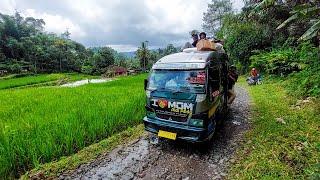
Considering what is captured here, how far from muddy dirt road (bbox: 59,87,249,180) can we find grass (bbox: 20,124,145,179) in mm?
170

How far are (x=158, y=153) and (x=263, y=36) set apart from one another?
1745 centimetres

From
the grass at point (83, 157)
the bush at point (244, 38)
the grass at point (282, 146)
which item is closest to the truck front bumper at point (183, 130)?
the grass at point (282, 146)

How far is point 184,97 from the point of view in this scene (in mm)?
5414

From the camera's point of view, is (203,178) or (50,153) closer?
(203,178)

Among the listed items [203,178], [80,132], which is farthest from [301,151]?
[80,132]

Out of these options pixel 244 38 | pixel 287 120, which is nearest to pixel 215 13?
pixel 244 38

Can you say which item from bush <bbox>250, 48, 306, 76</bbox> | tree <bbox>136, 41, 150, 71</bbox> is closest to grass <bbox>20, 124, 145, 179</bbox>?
bush <bbox>250, 48, 306, 76</bbox>

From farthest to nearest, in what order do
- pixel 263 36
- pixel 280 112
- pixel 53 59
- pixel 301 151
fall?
pixel 53 59
pixel 263 36
pixel 280 112
pixel 301 151

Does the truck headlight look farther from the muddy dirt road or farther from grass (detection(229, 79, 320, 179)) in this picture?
grass (detection(229, 79, 320, 179))

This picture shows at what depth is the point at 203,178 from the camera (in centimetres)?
476

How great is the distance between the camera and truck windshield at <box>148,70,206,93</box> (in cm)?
545

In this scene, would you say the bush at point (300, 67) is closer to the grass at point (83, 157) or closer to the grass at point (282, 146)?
the grass at point (282, 146)

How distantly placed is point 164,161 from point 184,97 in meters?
1.36

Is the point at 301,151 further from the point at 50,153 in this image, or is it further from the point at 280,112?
the point at 50,153
